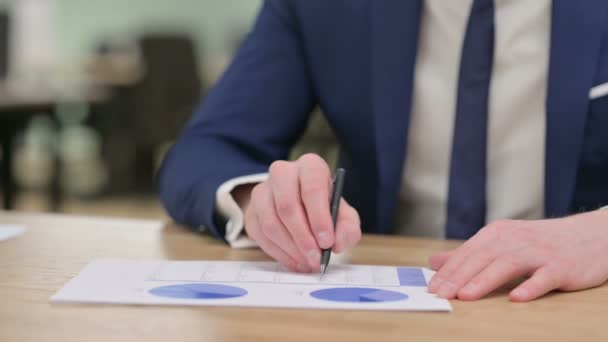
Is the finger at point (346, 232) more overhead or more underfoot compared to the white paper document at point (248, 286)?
more overhead

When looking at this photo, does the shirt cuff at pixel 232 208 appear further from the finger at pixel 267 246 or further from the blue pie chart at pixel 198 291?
the blue pie chart at pixel 198 291

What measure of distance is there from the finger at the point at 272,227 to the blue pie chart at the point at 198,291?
0.09 metres

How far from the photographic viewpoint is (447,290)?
2.52 ft

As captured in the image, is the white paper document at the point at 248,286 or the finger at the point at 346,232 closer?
the white paper document at the point at 248,286

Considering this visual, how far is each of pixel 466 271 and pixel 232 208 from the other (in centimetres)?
37

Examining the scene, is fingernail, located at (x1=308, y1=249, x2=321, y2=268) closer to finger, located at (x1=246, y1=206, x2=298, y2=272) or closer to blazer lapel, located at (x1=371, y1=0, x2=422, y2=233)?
finger, located at (x1=246, y1=206, x2=298, y2=272)

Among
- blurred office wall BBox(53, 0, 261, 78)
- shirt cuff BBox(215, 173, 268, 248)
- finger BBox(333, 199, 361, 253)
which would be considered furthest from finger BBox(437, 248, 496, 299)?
blurred office wall BBox(53, 0, 261, 78)

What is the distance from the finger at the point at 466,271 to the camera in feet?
2.52

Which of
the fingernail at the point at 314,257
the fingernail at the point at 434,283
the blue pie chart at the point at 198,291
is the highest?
the fingernail at the point at 314,257

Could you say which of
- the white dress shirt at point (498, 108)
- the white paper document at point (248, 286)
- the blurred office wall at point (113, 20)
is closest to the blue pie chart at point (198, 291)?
the white paper document at point (248, 286)

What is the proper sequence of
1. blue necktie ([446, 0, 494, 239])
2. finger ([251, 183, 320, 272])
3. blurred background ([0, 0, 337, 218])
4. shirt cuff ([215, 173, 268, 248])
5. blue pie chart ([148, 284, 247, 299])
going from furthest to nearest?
blurred background ([0, 0, 337, 218])
blue necktie ([446, 0, 494, 239])
shirt cuff ([215, 173, 268, 248])
finger ([251, 183, 320, 272])
blue pie chart ([148, 284, 247, 299])

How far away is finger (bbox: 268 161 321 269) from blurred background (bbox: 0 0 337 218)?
2771mm

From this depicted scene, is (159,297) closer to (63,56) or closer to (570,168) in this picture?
(570,168)

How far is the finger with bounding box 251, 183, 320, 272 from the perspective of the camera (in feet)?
2.80
